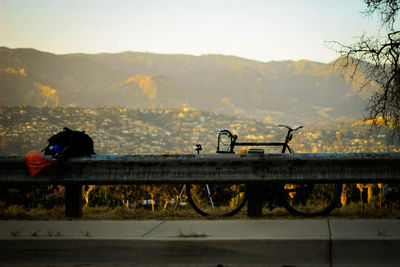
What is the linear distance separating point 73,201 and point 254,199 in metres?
2.56

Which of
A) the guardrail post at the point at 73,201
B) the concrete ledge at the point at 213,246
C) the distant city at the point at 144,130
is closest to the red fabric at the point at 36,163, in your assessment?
the guardrail post at the point at 73,201

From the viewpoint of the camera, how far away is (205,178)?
6.60m

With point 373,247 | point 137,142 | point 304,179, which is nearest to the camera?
point 373,247

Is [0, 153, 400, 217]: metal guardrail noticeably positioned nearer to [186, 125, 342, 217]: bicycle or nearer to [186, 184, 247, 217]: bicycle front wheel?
[186, 125, 342, 217]: bicycle

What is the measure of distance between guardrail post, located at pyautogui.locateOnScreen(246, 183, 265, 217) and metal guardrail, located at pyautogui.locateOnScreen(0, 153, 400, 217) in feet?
0.91

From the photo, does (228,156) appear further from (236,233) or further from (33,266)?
(33,266)

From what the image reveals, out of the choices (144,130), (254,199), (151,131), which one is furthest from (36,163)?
(144,130)

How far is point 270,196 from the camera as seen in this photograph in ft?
24.2

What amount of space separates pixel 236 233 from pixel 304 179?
1.37 m

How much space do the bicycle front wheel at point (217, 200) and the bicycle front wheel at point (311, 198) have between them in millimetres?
637

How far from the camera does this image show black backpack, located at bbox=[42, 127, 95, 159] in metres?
6.77

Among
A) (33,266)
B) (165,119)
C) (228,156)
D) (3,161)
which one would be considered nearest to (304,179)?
(228,156)

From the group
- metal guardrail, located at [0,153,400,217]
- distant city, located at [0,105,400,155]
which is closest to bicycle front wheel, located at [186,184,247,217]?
metal guardrail, located at [0,153,400,217]

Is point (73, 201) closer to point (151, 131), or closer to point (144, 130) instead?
point (151, 131)
